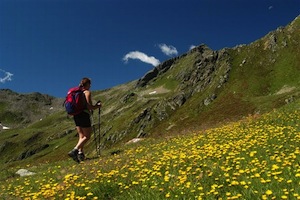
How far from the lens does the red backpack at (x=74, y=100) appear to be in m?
16.5

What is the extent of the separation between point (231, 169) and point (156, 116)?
412ft

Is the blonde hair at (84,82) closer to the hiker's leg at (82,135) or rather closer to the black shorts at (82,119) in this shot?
the black shorts at (82,119)

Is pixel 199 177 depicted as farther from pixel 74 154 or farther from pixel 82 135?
pixel 82 135

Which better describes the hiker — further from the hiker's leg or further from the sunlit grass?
the sunlit grass

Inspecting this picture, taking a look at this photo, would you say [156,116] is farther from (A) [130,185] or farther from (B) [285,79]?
→ (A) [130,185]

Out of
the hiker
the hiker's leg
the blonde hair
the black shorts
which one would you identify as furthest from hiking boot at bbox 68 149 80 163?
the blonde hair

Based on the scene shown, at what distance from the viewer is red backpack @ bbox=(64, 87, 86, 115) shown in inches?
650

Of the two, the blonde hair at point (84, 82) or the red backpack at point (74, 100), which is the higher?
the blonde hair at point (84, 82)

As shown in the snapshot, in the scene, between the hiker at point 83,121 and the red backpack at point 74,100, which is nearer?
the red backpack at point 74,100

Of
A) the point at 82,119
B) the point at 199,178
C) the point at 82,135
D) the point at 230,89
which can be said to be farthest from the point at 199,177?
the point at 230,89

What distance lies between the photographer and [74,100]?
1652 cm

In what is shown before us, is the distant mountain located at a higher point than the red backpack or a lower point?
higher

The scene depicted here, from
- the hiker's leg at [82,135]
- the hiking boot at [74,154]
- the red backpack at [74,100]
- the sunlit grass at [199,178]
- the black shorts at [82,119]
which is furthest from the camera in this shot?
the hiker's leg at [82,135]

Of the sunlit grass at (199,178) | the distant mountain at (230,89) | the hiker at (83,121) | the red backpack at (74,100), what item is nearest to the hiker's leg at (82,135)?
the hiker at (83,121)
